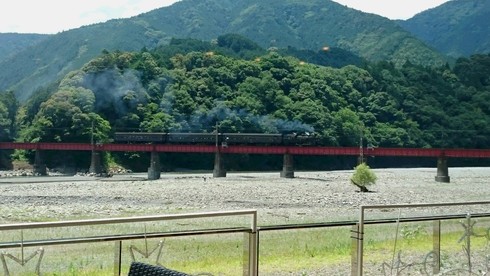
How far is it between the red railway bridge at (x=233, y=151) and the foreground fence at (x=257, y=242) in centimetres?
6950

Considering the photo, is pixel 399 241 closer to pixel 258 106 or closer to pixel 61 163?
pixel 61 163

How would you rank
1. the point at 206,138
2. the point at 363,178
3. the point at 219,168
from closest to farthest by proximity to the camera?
1. the point at 363,178
2. the point at 219,168
3. the point at 206,138

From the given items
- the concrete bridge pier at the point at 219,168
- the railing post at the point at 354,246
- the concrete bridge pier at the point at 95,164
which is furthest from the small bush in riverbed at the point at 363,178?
the railing post at the point at 354,246

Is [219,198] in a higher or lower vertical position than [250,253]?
lower

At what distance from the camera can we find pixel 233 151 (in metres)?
91.3

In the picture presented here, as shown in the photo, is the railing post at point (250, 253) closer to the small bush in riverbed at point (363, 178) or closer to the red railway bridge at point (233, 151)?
the small bush in riverbed at point (363, 178)

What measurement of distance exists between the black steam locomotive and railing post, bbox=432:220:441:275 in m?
84.6

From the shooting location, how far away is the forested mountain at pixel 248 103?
106250 millimetres

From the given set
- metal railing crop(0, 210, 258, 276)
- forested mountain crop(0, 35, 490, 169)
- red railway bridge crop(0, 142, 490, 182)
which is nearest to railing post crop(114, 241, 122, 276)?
metal railing crop(0, 210, 258, 276)

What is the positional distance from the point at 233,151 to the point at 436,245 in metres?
82.3

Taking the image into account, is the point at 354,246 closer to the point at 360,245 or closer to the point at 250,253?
the point at 360,245

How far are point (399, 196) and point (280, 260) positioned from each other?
50031mm

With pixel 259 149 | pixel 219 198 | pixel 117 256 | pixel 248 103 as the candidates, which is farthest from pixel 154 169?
pixel 117 256

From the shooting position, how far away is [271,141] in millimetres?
94375
